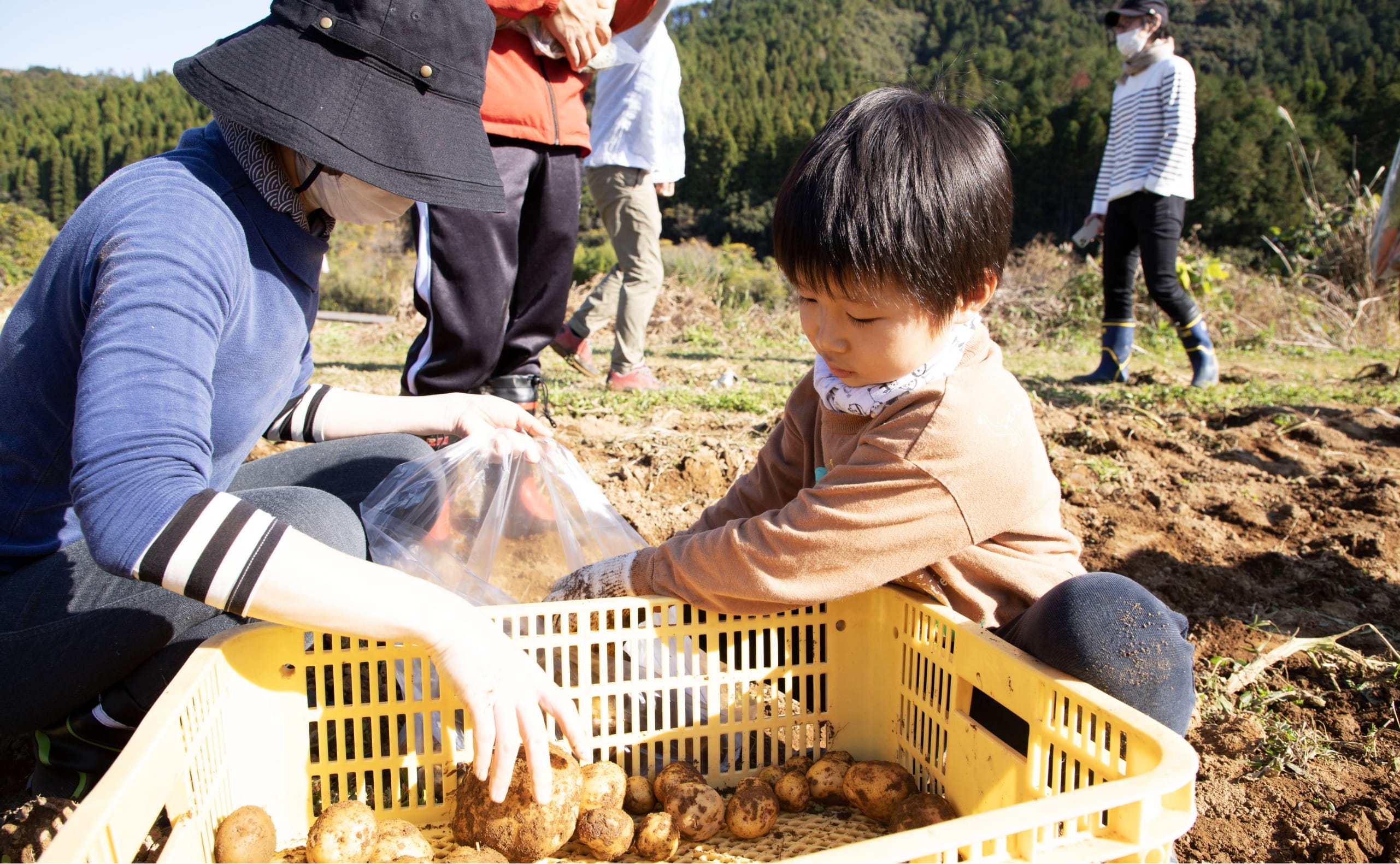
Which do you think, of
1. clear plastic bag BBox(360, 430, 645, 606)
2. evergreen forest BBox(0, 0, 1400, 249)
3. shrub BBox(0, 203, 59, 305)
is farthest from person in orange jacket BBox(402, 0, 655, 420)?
evergreen forest BBox(0, 0, 1400, 249)

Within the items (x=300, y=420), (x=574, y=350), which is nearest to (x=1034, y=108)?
(x=574, y=350)

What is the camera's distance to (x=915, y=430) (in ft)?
4.29

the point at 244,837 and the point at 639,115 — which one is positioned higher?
the point at 639,115

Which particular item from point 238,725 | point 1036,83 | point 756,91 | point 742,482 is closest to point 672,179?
point 742,482

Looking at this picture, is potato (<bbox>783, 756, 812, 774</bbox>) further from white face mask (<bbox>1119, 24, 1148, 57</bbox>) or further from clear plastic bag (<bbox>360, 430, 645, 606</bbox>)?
white face mask (<bbox>1119, 24, 1148, 57</bbox>)

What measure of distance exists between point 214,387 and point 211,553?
46cm

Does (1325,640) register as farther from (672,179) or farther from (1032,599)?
(672,179)

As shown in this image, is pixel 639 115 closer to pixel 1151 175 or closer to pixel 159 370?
pixel 1151 175

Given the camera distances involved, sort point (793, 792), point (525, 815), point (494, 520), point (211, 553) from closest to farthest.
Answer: point (211, 553) < point (525, 815) < point (793, 792) < point (494, 520)

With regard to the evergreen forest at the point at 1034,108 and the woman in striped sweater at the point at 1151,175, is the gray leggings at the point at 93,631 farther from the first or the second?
the evergreen forest at the point at 1034,108

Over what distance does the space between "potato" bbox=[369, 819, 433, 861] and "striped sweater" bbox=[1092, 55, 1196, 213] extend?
454 centimetres

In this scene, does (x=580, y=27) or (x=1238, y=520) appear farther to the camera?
(x=1238, y=520)

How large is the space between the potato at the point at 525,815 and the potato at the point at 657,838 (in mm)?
116

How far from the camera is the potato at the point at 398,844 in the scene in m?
1.18
